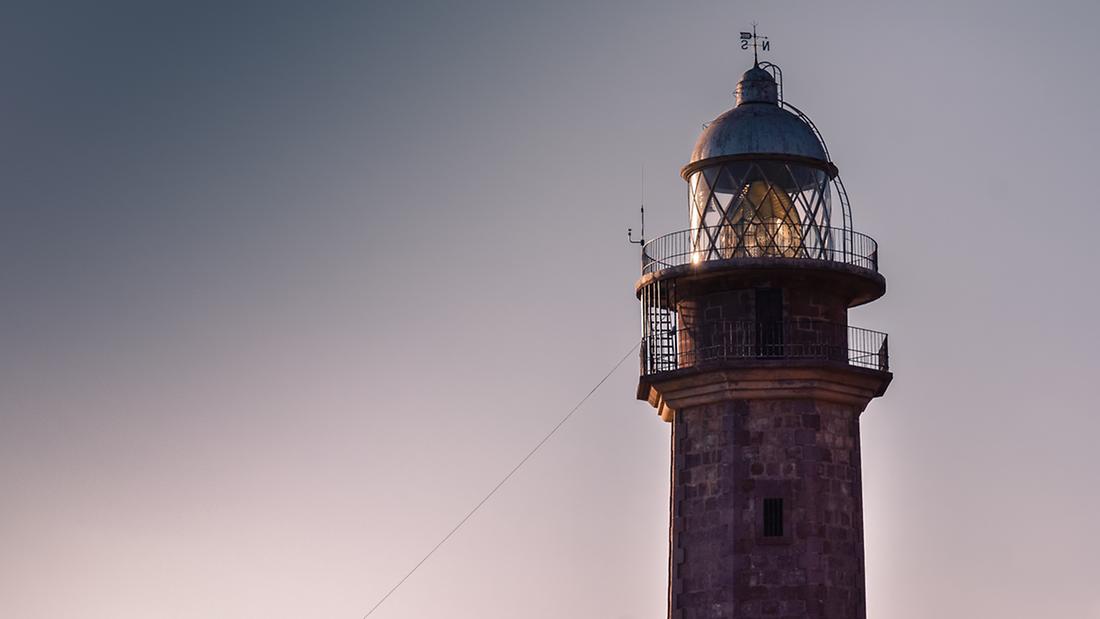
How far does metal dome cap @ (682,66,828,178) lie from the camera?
64.0 m

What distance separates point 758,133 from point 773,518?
8.96 meters

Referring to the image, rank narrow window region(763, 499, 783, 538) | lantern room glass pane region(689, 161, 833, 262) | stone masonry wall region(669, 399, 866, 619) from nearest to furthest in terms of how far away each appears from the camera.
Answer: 1. stone masonry wall region(669, 399, 866, 619)
2. narrow window region(763, 499, 783, 538)
3. lantern room glass pane region(689, 161, 833, 262)

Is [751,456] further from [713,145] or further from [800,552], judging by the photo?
[713,145]

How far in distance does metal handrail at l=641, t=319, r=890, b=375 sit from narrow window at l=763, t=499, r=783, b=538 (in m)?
3.34

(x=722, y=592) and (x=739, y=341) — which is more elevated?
(x=739, y=341)

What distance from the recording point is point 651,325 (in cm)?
6494

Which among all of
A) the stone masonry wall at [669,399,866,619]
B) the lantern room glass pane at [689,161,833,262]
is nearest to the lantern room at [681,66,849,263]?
the lantern room glass pane at [689,161,833,262]

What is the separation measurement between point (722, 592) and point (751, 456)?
3.13 metres

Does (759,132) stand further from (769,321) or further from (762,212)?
(769,321)

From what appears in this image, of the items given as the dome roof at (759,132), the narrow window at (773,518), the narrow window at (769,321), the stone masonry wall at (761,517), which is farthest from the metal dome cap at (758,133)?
the narrow window at (773,518)

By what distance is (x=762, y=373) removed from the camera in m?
62.7

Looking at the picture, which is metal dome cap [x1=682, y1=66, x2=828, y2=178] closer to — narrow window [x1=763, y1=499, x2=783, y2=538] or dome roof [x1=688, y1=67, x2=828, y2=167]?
dome roof [x1=688, y1=67, x2=828, y2=167]

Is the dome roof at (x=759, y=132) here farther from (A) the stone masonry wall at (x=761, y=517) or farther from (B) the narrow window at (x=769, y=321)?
(A) the stone masonry wall at (x=761, y=517)

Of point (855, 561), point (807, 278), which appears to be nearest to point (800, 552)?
point (855, 561)
